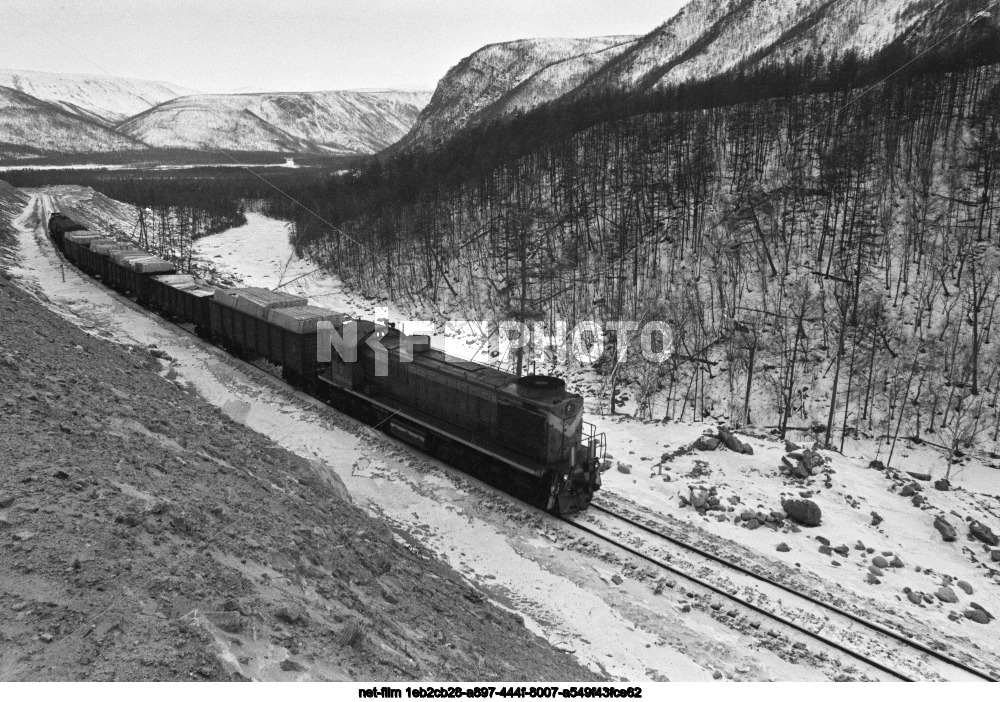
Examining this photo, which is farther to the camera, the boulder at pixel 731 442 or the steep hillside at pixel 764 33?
the steep hillside at pixel 764 33

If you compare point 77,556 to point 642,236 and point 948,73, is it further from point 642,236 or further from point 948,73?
point 948,73

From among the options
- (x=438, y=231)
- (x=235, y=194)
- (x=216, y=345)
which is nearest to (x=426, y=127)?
(x=235, y=194)

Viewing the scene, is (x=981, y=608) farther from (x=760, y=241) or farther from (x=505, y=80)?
(x=505, y=80)

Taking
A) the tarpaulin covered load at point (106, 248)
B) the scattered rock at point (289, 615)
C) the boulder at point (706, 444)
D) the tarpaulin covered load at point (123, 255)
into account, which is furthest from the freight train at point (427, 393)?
the tarpaulin covered load at point (106, 248)

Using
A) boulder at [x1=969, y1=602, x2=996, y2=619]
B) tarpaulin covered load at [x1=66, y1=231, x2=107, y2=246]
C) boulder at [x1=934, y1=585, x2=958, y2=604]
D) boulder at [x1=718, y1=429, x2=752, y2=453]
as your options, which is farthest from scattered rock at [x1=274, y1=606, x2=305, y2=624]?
tarpaulin covered load at [x1=66, y1=231, x2=107, y2=246]

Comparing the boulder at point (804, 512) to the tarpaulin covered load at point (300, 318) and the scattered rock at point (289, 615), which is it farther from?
the tarpaulin covered load at point (300, 318)

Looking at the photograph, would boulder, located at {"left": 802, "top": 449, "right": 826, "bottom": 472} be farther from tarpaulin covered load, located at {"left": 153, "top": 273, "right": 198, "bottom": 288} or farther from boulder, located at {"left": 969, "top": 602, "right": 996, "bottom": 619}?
tarpaulin covered load, located at {"left": 153, "top": 273, "right": 198, "bottom": 288}
